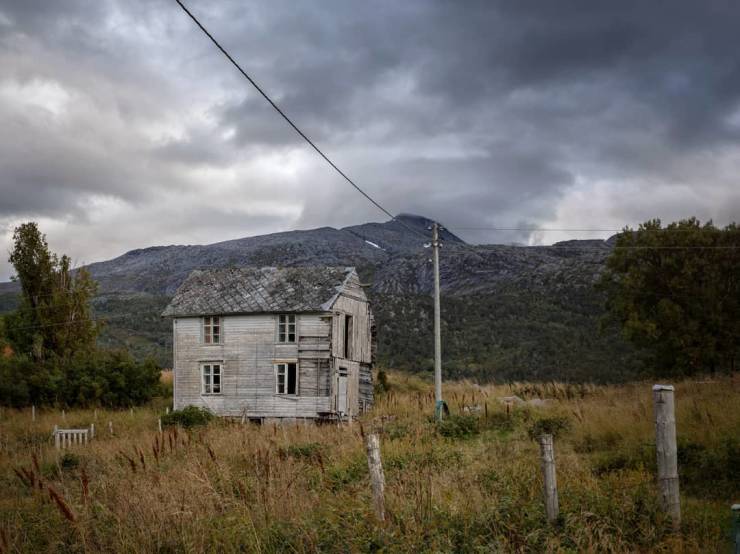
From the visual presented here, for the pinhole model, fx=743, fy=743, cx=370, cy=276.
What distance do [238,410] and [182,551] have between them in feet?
83.8

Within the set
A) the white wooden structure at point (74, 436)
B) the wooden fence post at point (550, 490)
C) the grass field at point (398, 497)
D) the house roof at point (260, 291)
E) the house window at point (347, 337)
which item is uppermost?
the house roof at point (260, 291)

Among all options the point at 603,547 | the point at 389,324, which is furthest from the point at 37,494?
the point at 389,324

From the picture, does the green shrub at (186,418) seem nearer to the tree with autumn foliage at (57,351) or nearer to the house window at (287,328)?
the house window at (287,328)

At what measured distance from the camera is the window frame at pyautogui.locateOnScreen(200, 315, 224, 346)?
113 feet

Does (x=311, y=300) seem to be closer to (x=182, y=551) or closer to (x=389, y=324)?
(x=182, y=551)

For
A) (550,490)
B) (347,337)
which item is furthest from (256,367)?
(550,490)

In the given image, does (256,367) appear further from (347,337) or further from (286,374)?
(347,337)

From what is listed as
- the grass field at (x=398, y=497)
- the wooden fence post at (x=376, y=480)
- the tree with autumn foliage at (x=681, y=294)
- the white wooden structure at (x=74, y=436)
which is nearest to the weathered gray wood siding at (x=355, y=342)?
the white wooden structure at (x=74, y=436)

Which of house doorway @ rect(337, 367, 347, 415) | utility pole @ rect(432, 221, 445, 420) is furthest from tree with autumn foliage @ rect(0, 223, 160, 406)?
utility pole @ rect(432, 221, 445, 420)

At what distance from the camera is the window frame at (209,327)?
34375 mm

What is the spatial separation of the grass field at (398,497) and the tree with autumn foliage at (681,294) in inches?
797

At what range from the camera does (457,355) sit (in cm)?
8119

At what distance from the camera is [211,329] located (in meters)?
34.4

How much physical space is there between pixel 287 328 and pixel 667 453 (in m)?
26.3
